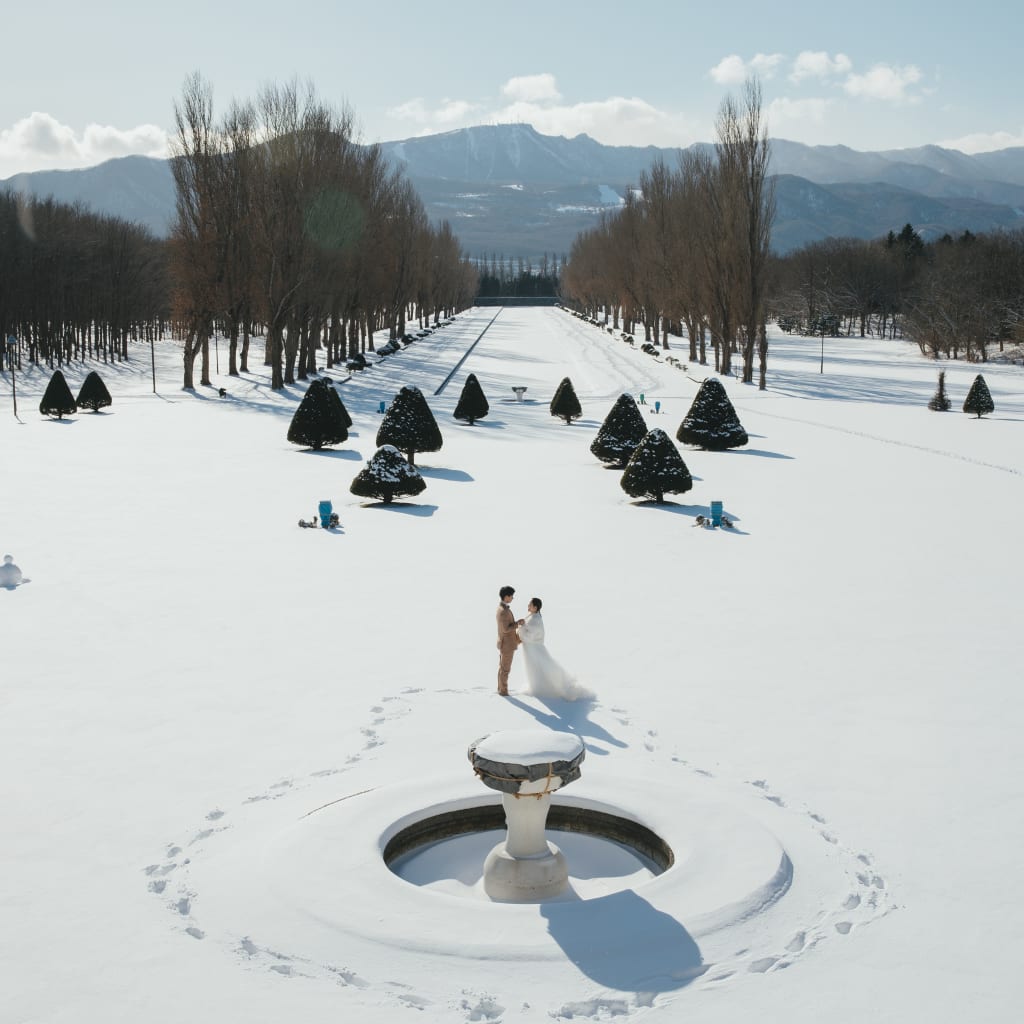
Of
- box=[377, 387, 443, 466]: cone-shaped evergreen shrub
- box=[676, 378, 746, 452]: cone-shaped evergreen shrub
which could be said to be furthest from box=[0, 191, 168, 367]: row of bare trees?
box=[676, 378, 746, 452]: cone-shaped evergreen shrub

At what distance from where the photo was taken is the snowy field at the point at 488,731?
6.15 m

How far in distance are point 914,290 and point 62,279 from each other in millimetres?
70391

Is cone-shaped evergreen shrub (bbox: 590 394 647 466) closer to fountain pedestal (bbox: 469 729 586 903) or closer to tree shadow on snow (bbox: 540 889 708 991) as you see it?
fountain pedestal (bbox: 469 729 586 903)

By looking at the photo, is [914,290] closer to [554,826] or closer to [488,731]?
Result: [488,731]

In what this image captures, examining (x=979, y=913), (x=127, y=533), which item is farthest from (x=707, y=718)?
(x=127, y=533)

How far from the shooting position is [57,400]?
125ft

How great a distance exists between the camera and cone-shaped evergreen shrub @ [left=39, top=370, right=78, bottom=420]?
38094 millimetres

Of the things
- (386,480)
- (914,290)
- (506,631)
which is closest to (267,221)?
(386,480)

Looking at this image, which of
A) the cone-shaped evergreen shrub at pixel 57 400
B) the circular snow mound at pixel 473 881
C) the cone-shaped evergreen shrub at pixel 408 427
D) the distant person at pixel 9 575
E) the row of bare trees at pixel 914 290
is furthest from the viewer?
the row of bare trees at pixel 914 290

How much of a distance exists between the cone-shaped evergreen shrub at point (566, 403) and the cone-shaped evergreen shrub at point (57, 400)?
57.3 ft

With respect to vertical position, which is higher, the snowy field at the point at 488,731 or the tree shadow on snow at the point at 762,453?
the tree shadow on snow at the point at 762,453

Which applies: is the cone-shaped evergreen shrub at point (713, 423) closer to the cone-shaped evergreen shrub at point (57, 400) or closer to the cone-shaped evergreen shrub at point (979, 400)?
the cone-shaped evergreen shrub at point (979, 400)

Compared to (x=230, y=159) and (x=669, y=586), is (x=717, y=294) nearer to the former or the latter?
(x=230, y=159)

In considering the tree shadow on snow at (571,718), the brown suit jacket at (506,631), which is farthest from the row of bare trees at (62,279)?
the tree shadow on snow at (571,718)
